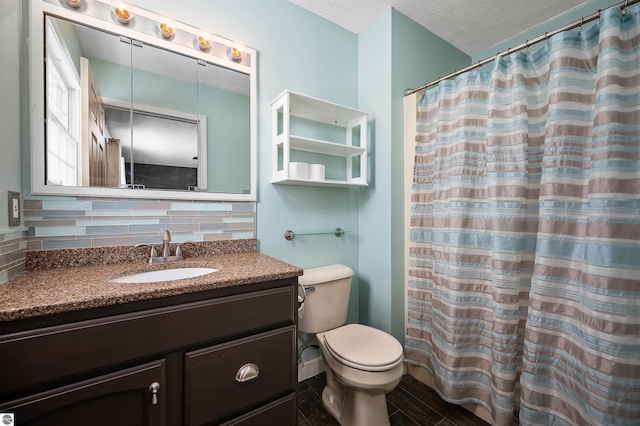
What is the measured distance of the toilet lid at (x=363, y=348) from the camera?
3.91ft

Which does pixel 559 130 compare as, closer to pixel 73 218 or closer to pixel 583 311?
pixel 583 311

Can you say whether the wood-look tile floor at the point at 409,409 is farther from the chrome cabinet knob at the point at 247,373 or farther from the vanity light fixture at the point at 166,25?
the vanity light fixture at the point at 166,25

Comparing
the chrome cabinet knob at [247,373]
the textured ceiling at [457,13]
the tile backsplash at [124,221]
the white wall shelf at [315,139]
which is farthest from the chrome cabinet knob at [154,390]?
the textured ceiling at [457,13]

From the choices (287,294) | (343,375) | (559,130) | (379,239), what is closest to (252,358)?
(287,294)

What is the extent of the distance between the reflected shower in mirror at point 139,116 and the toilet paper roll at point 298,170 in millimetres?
269

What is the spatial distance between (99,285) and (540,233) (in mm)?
1783

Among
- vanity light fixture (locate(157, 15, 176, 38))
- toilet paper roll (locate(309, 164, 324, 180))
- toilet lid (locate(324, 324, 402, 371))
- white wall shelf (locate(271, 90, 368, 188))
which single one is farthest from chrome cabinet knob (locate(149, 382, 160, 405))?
vanity light fixture (locate(157, 15, 176, 38))

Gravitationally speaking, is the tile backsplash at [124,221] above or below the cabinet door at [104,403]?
above

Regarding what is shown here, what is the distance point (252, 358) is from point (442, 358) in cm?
118

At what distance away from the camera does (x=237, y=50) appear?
1.45 metres

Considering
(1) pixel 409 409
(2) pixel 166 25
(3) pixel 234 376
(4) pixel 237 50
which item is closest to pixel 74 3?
(2) pixel 166 25

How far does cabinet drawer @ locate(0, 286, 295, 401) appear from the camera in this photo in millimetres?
624

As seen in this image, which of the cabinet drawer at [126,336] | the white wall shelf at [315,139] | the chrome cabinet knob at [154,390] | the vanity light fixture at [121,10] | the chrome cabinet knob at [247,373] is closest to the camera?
the cabinet drawer at [126,336]

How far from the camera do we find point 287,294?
1.02 metres
